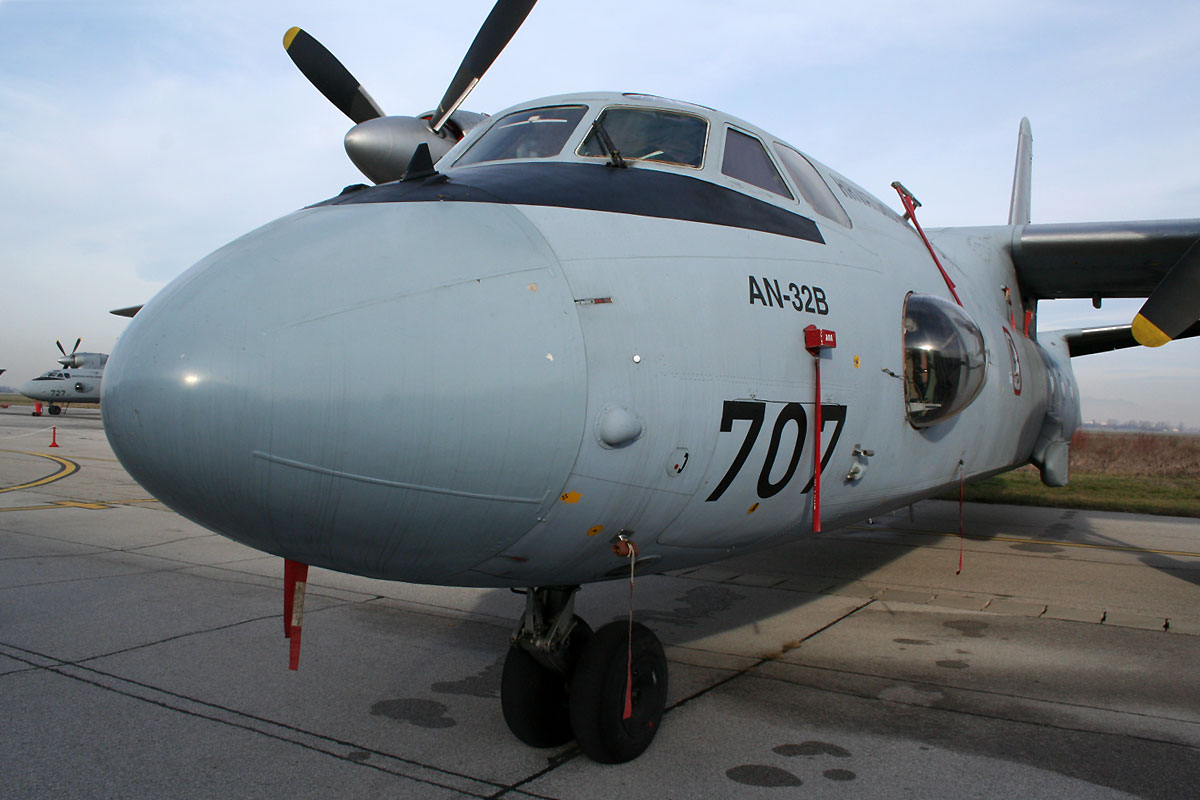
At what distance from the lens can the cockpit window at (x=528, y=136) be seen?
411cm

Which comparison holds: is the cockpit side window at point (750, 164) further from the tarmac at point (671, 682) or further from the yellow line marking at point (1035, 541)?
the yellow line marking at point (1035, 541)

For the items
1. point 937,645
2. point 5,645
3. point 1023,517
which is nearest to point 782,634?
point 937,645

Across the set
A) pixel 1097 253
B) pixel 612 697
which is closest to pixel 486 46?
Answer: pixel 612 697

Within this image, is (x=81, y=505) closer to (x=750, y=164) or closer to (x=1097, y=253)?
(x=750, y=164)

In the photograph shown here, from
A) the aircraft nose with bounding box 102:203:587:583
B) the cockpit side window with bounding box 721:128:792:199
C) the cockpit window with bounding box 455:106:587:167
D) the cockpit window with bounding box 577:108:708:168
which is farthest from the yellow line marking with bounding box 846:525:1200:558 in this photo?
the aircraft nose with bounding box 102:203:587:583

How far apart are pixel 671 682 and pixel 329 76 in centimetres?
755

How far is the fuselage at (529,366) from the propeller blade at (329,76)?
207 inches

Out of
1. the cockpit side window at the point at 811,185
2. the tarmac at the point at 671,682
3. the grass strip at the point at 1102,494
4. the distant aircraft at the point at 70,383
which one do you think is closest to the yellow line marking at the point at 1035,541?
the tarmac at the point at 671,682

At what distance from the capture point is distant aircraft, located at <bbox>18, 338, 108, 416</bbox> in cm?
4881

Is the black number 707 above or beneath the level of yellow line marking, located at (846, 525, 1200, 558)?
above

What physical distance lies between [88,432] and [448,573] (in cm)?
3612

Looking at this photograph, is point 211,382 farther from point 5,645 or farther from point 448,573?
point 5,645

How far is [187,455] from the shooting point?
2.54m

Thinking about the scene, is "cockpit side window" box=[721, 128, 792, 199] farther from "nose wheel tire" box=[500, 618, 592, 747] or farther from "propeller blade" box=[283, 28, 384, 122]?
"propeller blade" box=[283, 28, 384, 122]
